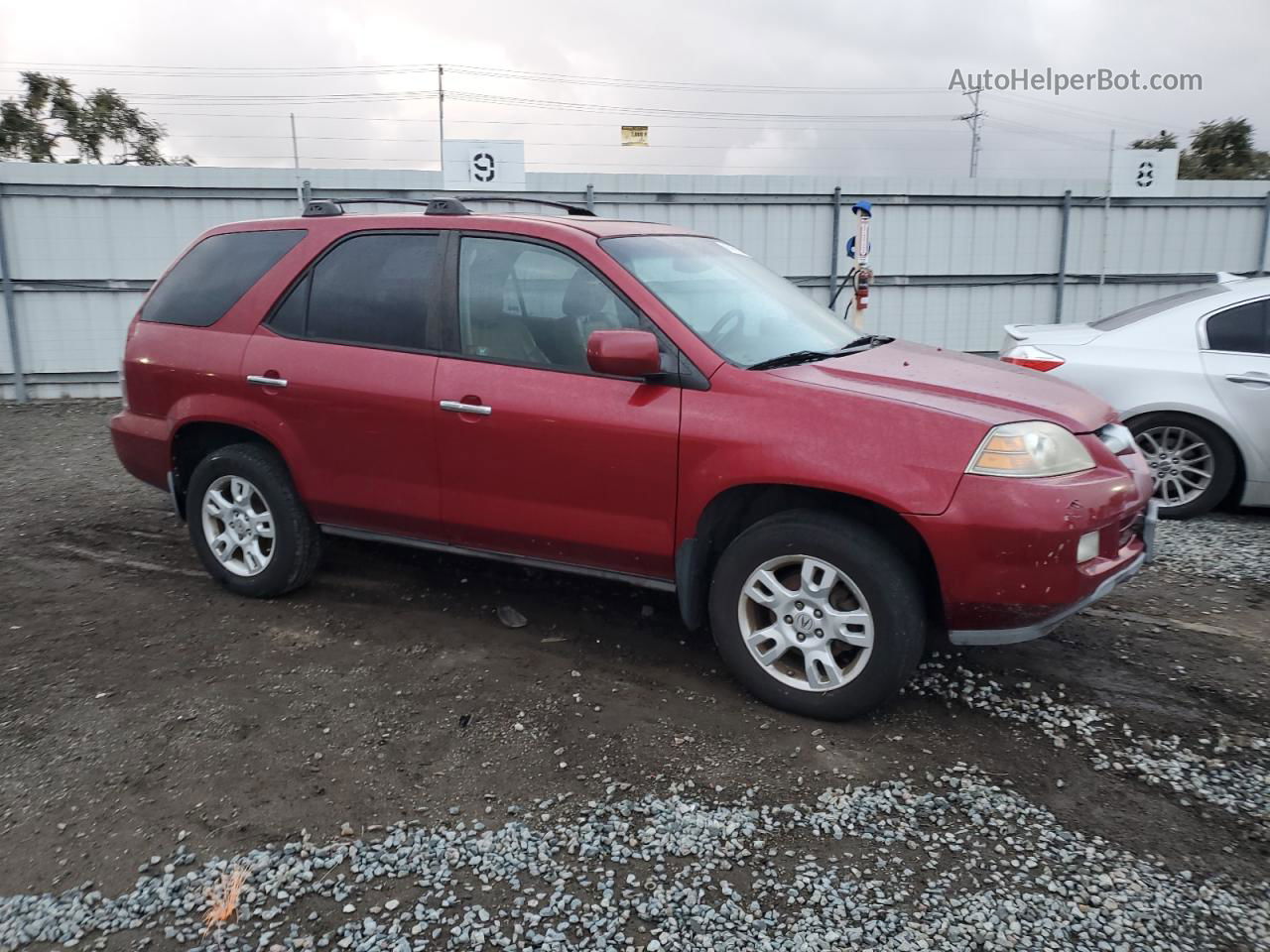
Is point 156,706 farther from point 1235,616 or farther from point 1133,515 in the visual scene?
point 1235,616

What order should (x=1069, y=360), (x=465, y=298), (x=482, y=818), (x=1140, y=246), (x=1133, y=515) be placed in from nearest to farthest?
(x=482, y=818) → (x=1133, y=515) → (x=465, y=298) → (x=1069, y=360) → (x=1140, y=246)

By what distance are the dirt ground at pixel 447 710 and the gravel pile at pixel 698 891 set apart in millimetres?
145

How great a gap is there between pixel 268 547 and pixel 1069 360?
5001 mm

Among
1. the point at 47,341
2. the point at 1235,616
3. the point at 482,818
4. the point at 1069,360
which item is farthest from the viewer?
the point at 47,341

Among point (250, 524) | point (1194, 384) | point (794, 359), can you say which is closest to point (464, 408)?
point (794, 359)

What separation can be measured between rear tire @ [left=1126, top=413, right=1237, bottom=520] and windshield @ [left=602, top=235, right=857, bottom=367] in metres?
2.80

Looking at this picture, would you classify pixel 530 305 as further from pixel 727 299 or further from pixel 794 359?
pixel 794 359

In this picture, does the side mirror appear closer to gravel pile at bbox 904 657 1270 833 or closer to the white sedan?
gravel pile at bbox 904 657 1270 833

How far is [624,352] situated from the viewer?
367 centimetres

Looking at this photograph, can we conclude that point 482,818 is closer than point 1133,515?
Yes

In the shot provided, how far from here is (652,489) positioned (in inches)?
151

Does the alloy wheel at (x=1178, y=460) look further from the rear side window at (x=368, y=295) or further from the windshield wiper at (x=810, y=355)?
the rear side window at (x=368, y=295)

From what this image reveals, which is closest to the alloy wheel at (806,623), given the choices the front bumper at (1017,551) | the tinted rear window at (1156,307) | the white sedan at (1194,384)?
the front bumper at (1017,551)

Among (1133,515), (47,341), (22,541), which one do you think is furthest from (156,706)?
(47,341)
